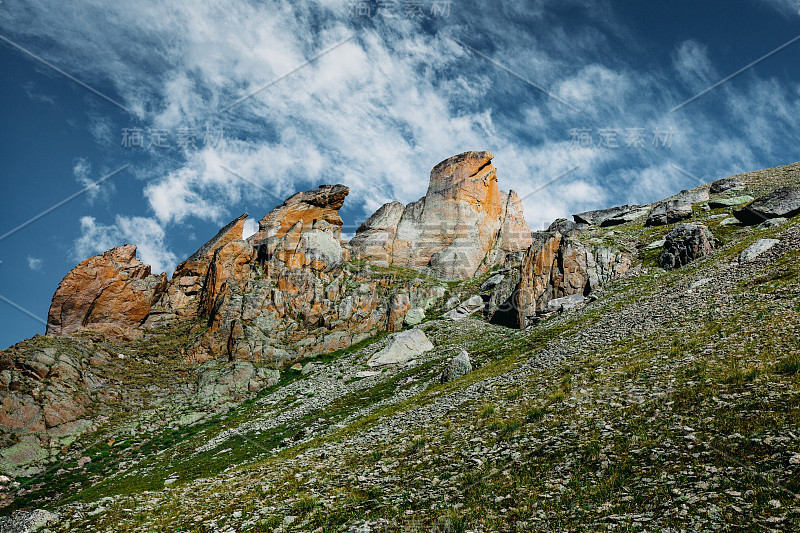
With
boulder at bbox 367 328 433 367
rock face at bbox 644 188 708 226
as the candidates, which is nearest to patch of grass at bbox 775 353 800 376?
boulder at bbox 367 328 433 367

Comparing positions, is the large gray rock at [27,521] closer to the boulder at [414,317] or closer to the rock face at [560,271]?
the rock face at [560,271]

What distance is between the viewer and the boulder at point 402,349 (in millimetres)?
67750

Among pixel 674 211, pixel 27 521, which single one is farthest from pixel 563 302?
pixel 27 521

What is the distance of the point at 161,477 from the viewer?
123 feet

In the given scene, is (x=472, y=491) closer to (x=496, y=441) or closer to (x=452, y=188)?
(x=496, y=441)

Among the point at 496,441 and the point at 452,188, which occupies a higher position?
the point at 452,188

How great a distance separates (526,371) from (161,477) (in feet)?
115

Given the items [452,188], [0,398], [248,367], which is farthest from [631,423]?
[452,188]

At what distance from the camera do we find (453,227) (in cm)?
13750

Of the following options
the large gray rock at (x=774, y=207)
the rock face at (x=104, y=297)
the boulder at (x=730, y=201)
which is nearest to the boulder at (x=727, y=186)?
the boulder at (x=730, y=201)

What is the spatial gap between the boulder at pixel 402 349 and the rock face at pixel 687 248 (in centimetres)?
3947

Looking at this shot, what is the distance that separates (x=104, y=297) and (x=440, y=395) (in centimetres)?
8845

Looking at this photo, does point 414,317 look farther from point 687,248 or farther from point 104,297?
point 104,297

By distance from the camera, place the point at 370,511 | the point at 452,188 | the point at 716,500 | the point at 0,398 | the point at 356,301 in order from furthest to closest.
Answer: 1. the point at 452,188
2. the point at 356,301
3. the point at 0,398
4. the point at 370,511
5. the point at 716,500
